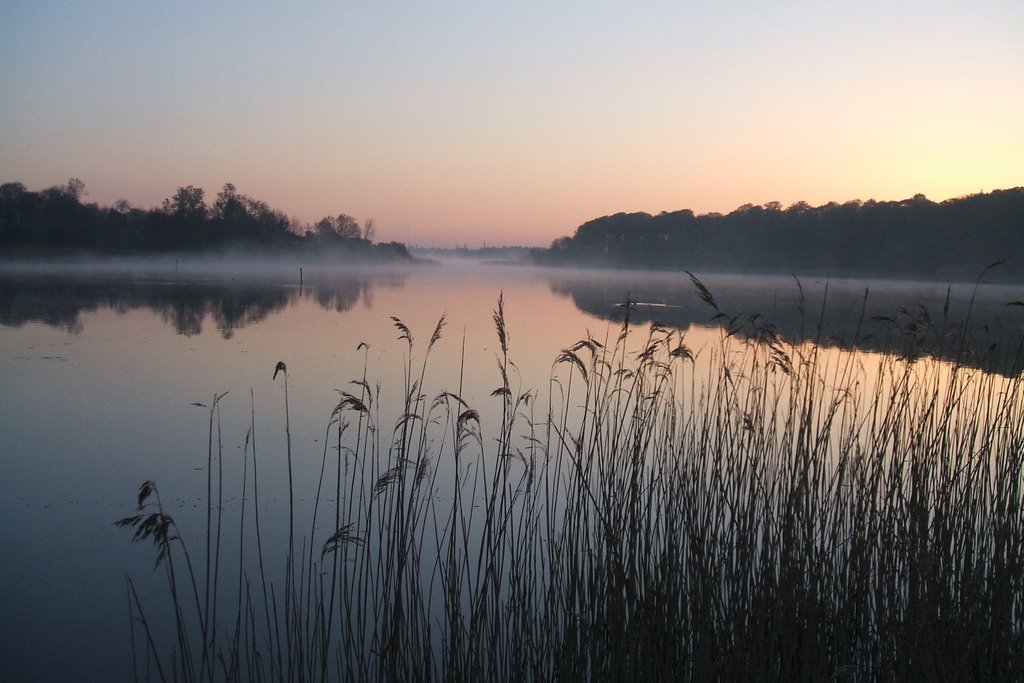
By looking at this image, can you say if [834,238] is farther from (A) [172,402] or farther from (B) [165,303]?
(A) [172,402]

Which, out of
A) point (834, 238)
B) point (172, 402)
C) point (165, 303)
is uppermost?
point (834, 238)

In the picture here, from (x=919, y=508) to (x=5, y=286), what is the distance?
2675 centimetres

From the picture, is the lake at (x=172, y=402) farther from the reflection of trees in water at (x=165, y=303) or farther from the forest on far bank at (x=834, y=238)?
the forest on far bank at (x=834, y=238)

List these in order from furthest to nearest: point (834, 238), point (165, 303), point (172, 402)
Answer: point (834, 238) → point (165, 303) → point (172, 402)

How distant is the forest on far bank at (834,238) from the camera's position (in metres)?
30.1

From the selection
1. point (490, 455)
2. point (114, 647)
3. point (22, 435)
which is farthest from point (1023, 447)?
point (22, 435)

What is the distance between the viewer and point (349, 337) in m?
11.7

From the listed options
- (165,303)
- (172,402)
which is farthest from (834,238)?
(172,402)

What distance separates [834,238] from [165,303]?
36914mm

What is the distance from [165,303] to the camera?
58.4ft

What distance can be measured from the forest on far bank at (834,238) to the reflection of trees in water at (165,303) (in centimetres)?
1589

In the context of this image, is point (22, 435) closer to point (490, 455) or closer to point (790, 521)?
point (490, 455)

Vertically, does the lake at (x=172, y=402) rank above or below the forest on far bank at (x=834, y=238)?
below

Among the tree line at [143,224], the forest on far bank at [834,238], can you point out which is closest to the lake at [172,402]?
the forest on far bank at [834,238]
